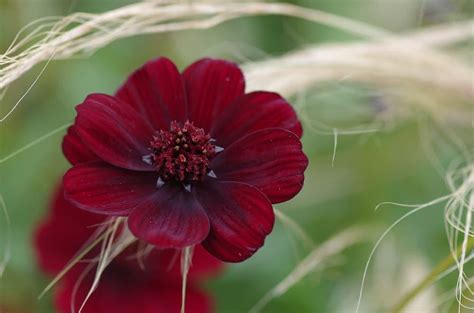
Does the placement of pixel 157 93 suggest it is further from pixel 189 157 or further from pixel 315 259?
pixel 315 259

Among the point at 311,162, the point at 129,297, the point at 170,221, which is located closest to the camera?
the point at 170,221

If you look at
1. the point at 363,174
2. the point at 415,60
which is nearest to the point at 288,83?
the point at 415,60

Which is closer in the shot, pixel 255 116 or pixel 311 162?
pixel 255 116

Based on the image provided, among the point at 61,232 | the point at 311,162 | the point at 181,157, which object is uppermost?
the point at 181,157

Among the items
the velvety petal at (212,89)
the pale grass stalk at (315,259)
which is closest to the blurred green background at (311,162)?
the pale grass stalk at (315,259)

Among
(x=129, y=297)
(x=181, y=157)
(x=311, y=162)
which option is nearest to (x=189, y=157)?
(x=181, y=157)

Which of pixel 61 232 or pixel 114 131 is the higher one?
pixel 114 131

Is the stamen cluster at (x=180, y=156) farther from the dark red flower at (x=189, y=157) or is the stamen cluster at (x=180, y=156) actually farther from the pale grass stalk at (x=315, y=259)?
the pale grass stalk at (x=315, y=259)
